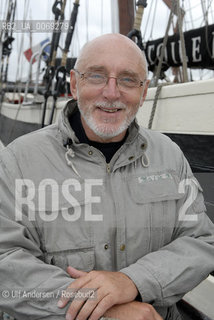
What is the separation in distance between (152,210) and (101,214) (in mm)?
222

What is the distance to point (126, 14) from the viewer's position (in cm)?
661

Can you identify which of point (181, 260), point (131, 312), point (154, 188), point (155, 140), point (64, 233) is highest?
point (155, 140)

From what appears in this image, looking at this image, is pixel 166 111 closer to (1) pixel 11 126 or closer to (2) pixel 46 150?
(2) pixel 46 150

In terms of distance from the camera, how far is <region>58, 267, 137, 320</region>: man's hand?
1.18 meters

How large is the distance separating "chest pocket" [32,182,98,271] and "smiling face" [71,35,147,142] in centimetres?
36

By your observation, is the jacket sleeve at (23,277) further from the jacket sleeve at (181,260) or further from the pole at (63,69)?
the pole at (63,69)

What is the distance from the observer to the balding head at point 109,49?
58.0 inches

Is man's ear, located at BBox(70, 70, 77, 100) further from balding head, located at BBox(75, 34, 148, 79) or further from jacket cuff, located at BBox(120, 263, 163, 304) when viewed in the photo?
jacket cuff, located at BBox(120, 263, 163, 304)

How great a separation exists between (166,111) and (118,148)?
1754 mm

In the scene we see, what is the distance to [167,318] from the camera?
1.57 meters

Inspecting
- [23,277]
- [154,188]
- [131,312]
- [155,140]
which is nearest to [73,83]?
[155,140]

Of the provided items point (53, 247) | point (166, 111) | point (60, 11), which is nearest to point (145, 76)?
point (53, 247)

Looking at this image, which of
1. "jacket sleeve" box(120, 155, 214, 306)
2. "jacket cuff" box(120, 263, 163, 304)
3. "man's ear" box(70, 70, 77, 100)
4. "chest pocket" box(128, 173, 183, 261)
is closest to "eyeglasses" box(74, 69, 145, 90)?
"man's ear" box(70, 70, 77, 100)

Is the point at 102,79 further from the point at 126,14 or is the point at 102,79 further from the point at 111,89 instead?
the point at 126,14
